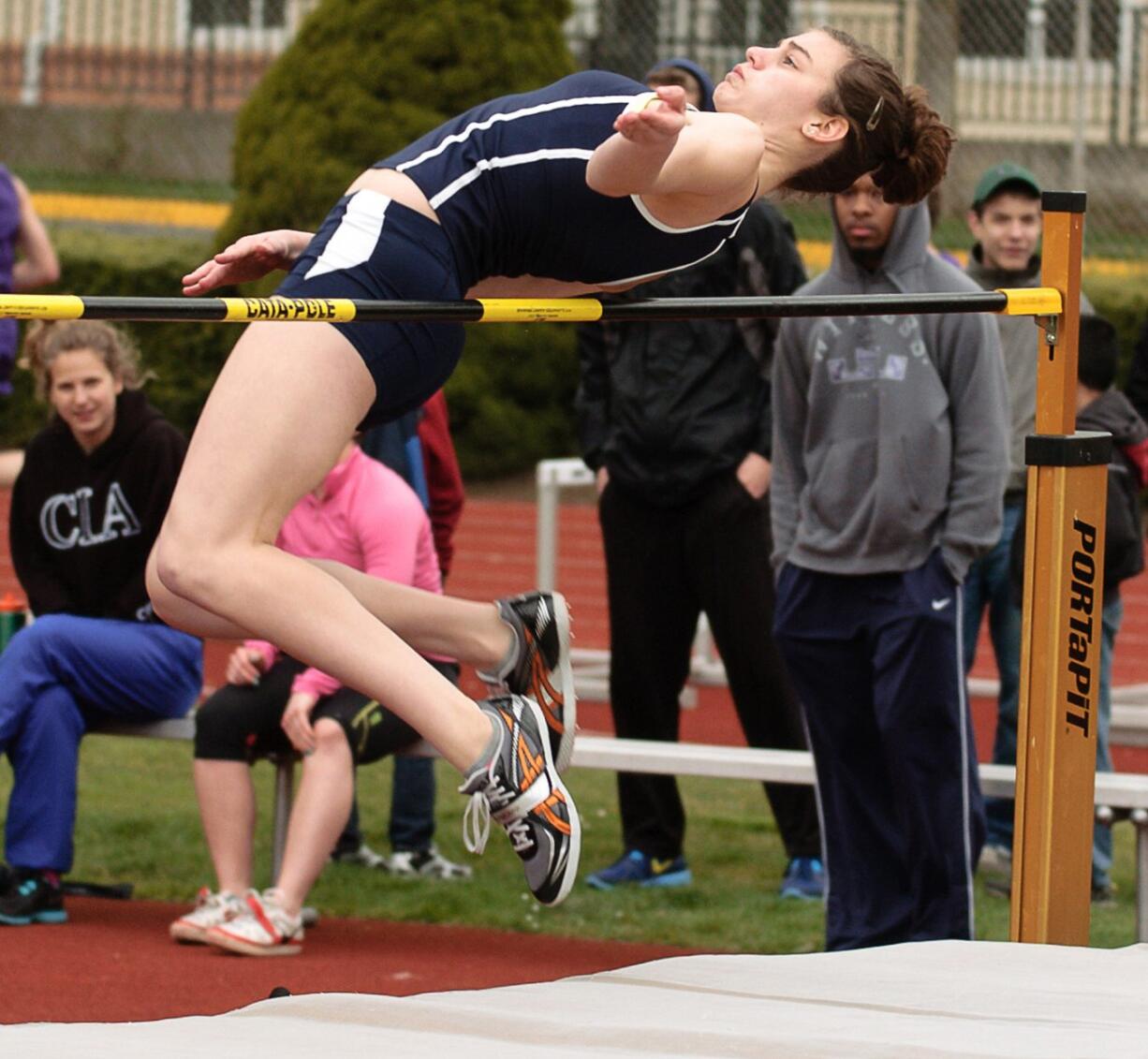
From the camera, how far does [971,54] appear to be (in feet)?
49.1

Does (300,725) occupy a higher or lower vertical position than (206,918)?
higher

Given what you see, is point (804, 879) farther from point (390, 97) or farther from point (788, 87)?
point (390, 97)

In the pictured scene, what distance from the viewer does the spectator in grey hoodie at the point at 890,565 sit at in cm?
478

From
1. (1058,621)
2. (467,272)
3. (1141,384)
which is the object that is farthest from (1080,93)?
(467,272)

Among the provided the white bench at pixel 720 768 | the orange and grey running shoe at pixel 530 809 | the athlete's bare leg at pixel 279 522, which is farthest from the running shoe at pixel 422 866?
the athlete's bare leg at pixel 279 522

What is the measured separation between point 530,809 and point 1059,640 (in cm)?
106

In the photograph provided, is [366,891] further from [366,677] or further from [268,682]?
[366,677]

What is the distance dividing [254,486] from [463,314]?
16.4 inches

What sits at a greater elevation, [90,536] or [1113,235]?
[1113,235]

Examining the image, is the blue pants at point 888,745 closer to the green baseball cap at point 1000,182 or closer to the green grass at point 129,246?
the green baseball cap at point 1000,182

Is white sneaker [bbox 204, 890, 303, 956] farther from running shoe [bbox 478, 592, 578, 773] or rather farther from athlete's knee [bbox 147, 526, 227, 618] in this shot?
athlete's knee [bbox 147, 526, 227, 618]

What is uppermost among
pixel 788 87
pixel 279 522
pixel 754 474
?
pixel 788 87

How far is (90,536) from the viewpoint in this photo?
18.4ft

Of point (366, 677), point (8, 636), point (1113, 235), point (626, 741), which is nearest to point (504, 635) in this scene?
point (366, 677)
